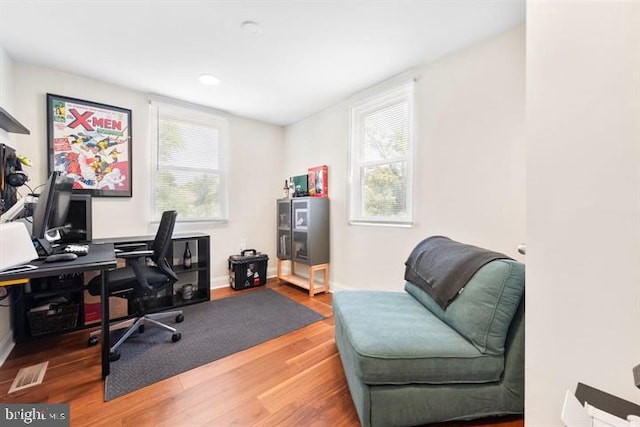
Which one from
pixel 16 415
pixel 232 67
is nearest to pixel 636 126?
pixel 232 67

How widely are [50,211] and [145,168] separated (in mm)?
1484

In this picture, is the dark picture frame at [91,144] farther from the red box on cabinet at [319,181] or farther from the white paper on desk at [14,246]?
the red box on cabinet at [319,181]

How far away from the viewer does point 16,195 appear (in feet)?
6.86

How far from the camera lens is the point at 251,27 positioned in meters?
1.84

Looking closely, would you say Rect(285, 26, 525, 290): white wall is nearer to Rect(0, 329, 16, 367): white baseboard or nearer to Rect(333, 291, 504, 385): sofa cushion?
Rect(333, 291, 504, 385): sofa cushion

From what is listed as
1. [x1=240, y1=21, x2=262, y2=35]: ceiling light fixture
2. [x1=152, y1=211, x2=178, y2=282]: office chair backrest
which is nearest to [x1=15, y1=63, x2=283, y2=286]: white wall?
[x1=152, y1=211, x2=178, y2=282]: office chair backrest

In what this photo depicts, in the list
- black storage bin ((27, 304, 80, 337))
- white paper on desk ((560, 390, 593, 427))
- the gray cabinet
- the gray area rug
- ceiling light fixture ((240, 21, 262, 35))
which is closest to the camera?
white paper on desk ((560, 390, 593, 427))

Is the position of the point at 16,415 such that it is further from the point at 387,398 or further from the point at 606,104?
the point at 606,104

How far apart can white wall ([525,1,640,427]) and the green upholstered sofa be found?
0.89 feet

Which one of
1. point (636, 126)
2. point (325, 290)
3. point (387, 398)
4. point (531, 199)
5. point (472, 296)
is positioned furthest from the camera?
point (325, 290)

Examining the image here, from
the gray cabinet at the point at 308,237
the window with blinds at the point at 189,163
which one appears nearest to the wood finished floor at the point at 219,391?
the gray cabinet at the point at 308,237

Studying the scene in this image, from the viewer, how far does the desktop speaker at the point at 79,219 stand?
Answer: 7.70ft

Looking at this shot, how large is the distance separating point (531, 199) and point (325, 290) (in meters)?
2.71

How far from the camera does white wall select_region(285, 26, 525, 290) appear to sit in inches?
72.4
